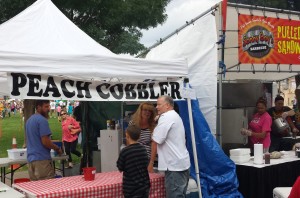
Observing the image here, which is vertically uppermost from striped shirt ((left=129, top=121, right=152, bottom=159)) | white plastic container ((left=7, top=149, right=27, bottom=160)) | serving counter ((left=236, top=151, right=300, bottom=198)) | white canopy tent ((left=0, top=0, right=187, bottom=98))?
white canopy tent ((left=0, top=0, right=187, bottom=98))

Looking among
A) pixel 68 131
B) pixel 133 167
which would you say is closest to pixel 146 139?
pixel 133 167

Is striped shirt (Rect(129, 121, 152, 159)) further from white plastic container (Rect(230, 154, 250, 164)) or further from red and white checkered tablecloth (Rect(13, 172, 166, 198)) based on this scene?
white plastic container (Rect(230, 154, 250, 164))

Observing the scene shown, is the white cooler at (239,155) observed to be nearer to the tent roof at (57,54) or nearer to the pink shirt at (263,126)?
the pink shirt at (263,126)

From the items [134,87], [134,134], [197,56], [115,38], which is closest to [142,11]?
[115,38]

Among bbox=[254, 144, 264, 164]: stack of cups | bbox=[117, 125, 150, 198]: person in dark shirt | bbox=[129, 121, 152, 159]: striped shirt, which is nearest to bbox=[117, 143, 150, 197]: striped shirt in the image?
bbox=[117, 125, 150, 198]: person in dark shirt

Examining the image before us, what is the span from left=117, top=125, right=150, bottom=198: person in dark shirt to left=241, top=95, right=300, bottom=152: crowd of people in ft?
8.64

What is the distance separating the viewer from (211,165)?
5.26m

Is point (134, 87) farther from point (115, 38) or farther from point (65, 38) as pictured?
point (115, 38)

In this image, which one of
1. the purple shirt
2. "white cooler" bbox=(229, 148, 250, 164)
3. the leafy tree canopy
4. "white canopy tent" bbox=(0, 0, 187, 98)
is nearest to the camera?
"white canopy tent" bbox=(0, 0, 187, 98)

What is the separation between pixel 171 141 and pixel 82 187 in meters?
1.16

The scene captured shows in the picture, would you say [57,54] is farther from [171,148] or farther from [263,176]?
[263,176]

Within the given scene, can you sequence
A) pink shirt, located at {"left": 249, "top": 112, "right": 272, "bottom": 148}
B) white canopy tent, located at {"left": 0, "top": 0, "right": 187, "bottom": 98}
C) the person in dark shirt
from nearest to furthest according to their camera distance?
A: white canopy tent, located at {"left": 0, "top": 0, "right": 187, "bottom": 98}, the person in dark shirt, pink shirt, located at {"left": 249, "top": 112, "right": 272, "bottom": 148}

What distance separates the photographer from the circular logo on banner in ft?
19.8

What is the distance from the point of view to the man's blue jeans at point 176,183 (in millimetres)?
4582
